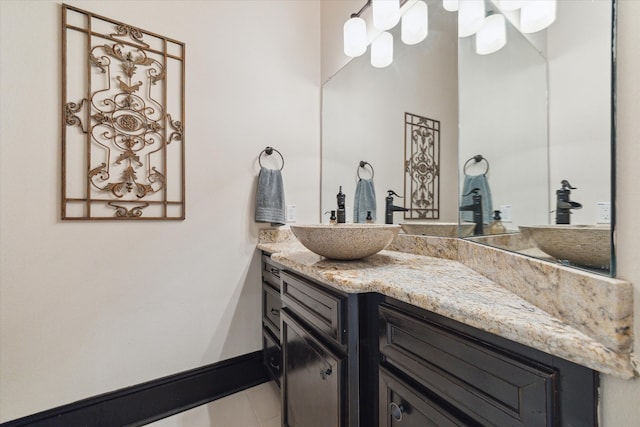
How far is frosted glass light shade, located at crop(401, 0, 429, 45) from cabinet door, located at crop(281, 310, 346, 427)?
150cm

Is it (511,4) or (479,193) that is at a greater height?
(511,4)

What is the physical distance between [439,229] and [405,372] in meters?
0.74

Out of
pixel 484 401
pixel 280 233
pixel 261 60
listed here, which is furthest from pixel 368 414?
pixel 261 60

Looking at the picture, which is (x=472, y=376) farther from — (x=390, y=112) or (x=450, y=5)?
(x=450, y=5)

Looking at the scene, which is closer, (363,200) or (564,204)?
(564,204)

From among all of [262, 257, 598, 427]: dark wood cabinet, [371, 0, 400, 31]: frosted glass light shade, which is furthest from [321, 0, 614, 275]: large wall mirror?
[262, 257, 598, 427]: dark wood cabinet

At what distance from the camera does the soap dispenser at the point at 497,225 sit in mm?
927

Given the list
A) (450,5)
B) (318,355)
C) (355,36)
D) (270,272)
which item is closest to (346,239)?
(318,355)

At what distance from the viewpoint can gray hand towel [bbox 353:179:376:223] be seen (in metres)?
1.66

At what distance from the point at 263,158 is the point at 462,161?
120cm

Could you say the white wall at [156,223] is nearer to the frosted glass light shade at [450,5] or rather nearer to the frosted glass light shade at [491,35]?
the frosted glass light shade at [450,5]

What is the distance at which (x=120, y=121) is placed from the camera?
140 centimetres

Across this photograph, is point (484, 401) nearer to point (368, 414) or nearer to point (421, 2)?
point (368, 414)

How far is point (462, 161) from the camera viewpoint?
117cm
